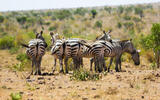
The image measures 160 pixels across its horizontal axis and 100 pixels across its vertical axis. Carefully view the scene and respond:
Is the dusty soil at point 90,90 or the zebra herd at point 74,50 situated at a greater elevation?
the zebra herd at point 74,50

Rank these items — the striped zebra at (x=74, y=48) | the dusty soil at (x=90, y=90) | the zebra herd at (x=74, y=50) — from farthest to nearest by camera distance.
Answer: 1. the striped zebra at (x=74, y=48)
2. the zebra herd at (x=74, y=50)
3. the dusty soil at (x=90, y=90)

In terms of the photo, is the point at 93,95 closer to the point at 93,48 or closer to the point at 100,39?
the point at 93,48

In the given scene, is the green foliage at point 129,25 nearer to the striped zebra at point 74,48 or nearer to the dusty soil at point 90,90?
the striped zebra at point 74,48

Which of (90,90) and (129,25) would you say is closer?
(90,90)

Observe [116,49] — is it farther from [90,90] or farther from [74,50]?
[90,90]

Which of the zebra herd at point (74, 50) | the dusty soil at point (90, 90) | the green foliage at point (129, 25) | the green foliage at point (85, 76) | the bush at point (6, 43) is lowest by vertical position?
the dusty soil at point (90, 90)

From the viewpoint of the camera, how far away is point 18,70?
13594mm

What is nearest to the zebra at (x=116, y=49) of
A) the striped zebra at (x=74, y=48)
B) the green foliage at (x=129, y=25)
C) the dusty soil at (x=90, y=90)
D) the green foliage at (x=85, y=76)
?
the striped zebra at (x=74, y=48)

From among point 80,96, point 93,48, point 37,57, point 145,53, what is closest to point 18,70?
point 37,57

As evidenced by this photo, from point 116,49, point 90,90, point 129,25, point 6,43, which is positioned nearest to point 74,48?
point 116,49

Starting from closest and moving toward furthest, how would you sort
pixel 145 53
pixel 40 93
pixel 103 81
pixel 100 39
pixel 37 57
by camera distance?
1. pixel 40 93
2. pixel 103 81
3. pixel 37 57
4. pixel 100 39
5. pixel 145 53

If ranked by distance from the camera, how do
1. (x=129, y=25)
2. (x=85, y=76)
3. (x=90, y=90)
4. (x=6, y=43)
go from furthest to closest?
1. (x=129, y=25)
2. (x=6, y=43)
3. (x=85, y=76)
4. (x=90, y=90)

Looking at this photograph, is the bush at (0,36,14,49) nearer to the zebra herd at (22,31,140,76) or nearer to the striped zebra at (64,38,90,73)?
the zebra herd at (22,31,140,76)

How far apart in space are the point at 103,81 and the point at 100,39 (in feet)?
14.0
